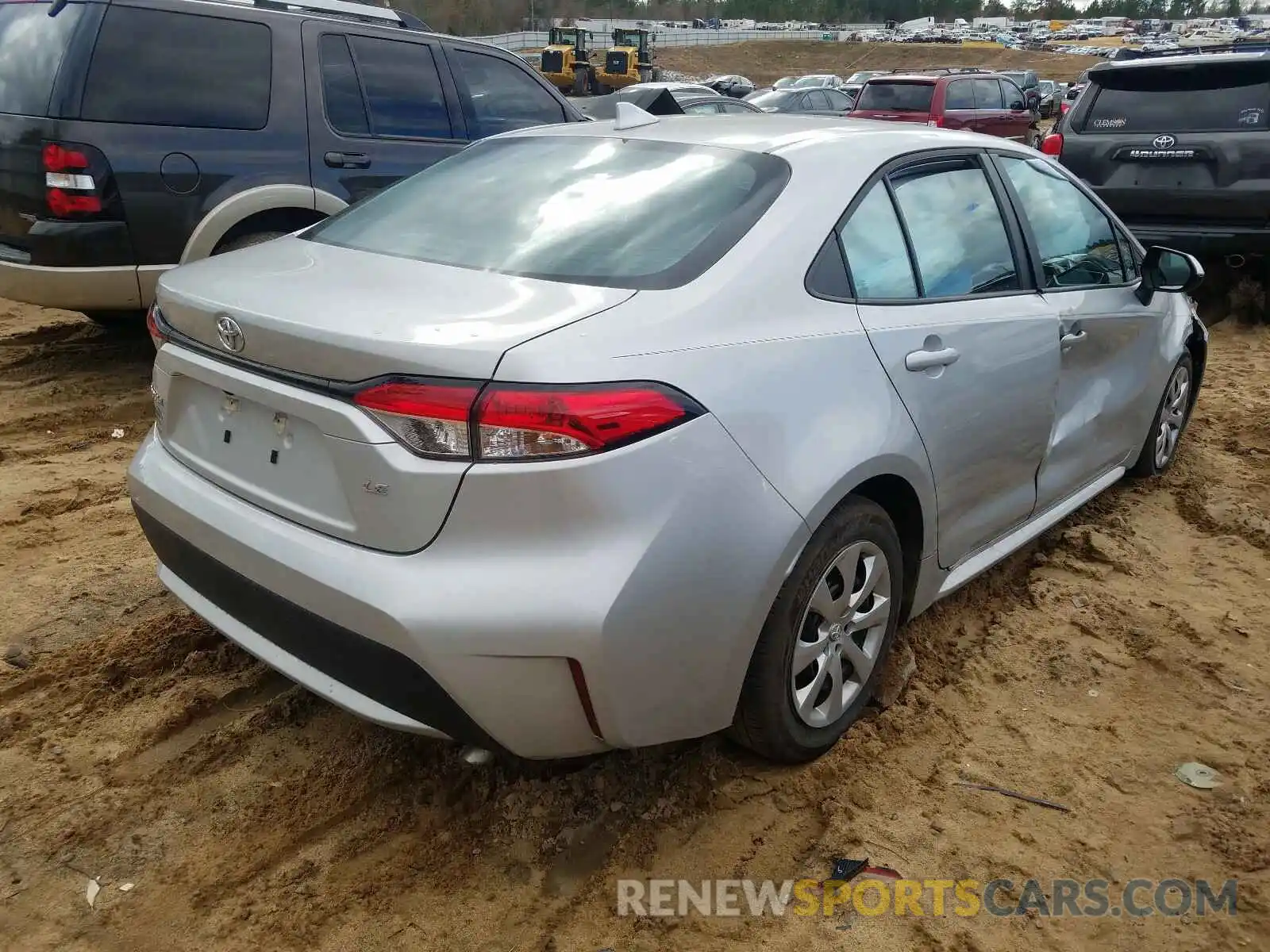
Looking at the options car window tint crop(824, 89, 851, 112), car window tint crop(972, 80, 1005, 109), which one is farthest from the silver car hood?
car window tint crop(824, 89, 851, 112)

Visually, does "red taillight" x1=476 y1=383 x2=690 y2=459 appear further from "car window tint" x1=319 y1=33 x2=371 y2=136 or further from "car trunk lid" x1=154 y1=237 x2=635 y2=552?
"car window tint" x1=319 y1=33 x2=371 y2=136

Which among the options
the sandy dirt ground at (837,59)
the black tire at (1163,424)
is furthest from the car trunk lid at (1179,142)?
the sandy dirt ground at (837,59)

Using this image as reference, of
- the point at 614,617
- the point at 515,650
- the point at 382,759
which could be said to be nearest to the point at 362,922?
the point at 382,759

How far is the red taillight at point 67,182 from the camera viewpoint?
4.74 meters

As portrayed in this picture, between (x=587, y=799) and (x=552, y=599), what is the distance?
80 cm

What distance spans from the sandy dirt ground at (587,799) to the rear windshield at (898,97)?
1253 centimetres

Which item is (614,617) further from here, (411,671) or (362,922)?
(362,922)

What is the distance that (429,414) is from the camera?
194cm

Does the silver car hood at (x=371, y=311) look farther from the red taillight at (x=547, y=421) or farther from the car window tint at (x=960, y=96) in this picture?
the car window tint at (x=960, y=96)

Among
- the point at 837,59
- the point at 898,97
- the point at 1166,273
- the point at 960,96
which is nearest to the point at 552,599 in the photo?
the point at 1166,273

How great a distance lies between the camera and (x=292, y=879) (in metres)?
2.25

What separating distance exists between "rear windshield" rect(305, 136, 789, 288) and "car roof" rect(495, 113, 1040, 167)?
68mm

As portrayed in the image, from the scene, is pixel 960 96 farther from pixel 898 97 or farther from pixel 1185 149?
pixel 1185 149

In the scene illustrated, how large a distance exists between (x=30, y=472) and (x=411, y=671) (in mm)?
3245
